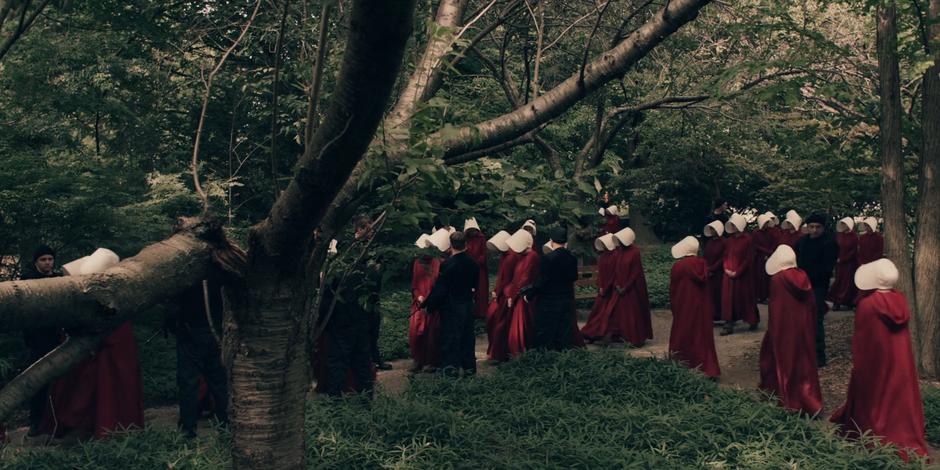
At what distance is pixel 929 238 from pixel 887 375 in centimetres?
412

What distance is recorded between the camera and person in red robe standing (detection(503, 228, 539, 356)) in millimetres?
12906

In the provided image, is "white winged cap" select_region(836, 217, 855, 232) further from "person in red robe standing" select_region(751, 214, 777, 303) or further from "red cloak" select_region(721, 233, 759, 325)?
"red cloak" select_region(721, 233, 759, 325)

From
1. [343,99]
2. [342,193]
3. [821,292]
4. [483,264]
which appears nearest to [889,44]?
[821,292]

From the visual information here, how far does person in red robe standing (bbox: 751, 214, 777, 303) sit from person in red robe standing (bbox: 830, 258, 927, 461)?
32.3ft

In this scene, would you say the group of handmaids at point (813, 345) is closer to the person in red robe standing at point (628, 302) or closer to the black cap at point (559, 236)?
the black cap at point (559, 236)

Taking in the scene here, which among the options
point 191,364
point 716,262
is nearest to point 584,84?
point 191,364

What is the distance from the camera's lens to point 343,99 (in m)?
3.00

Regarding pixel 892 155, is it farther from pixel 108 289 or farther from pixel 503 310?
pixel 108 289

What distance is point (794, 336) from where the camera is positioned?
9.37 m

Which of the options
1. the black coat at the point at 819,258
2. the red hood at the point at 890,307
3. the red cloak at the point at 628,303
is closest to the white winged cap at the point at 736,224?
the red cloak at the point at 628,303

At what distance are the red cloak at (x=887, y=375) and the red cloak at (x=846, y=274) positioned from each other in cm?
1029

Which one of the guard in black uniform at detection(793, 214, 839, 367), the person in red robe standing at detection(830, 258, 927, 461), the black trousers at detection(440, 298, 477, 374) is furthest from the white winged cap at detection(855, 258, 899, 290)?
the black trousers at detection(440, 298, 477, 374)

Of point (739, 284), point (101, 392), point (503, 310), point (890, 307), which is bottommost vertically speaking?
point (101, 392)

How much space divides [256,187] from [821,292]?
384 inches
